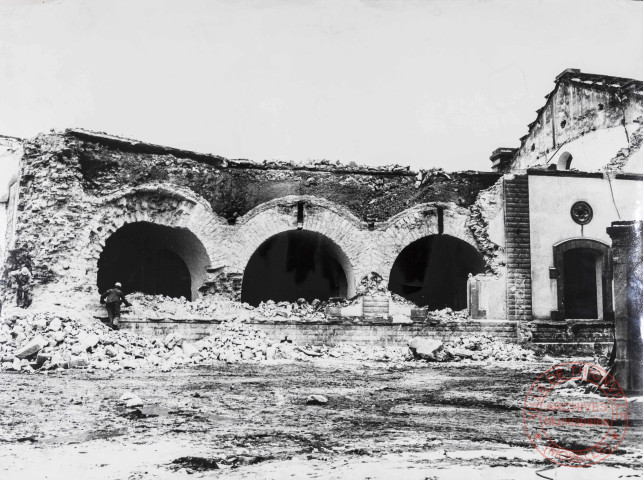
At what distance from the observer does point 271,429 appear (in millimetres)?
6074

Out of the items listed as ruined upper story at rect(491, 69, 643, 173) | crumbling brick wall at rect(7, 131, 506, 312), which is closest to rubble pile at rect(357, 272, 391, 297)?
crumbling brick wall at rect(7, 131, 506, 312)

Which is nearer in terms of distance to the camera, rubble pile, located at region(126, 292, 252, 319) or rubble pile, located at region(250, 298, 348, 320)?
rubble pile, located at region(126, 292, 252, 319)

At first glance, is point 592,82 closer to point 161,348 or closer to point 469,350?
point 469,350

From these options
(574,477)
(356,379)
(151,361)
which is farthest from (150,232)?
(574,477)

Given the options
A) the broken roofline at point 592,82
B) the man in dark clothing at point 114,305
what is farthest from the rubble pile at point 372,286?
the broken roofline at point 592,82

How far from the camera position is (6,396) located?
7629 mm

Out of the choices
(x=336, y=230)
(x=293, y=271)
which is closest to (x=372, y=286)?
(x=336, y=230)

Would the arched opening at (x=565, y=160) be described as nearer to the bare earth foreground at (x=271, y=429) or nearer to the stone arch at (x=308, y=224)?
the stone arch at (x=308, y=224)

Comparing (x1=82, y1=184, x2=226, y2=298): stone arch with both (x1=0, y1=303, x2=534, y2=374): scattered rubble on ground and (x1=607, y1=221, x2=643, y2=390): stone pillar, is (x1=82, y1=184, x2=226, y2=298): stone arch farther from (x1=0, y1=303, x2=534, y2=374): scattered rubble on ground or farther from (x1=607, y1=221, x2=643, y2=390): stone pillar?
(x1=607, y1=221, x2=643, y2=390): stone pillar

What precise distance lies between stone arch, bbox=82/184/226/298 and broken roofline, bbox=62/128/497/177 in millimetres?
825

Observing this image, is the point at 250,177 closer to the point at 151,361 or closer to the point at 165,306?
the point at 165,306

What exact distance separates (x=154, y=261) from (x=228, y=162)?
2985 millimetres

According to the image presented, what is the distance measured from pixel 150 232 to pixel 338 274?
455cm

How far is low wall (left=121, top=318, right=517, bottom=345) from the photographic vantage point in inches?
500
